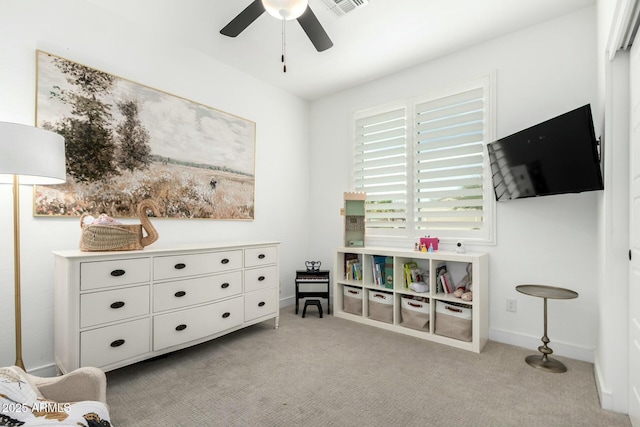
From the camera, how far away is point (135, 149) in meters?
2.58

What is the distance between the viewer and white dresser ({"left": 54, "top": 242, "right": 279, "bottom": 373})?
74.5 inches

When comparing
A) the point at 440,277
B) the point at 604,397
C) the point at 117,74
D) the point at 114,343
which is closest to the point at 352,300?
the point at 440,277

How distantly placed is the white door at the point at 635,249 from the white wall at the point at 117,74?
10.0 feet

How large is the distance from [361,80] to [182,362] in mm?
3334

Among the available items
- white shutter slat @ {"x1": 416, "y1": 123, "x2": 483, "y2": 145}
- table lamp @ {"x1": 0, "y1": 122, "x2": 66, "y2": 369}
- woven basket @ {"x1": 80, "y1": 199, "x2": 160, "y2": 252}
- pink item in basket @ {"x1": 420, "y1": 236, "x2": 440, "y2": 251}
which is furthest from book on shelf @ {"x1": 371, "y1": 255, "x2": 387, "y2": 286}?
table lamp @ {"x1": 0, "y1": 122, "x2": 66, "y2": 369}

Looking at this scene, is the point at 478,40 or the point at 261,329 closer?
the point at 478,40

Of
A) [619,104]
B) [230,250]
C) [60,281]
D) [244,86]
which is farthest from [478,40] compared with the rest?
[60,281]

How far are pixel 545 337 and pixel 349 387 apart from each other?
4.98 ft

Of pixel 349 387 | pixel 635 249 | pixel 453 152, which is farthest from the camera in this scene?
pixel 453 152

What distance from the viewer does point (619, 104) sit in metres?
1.73

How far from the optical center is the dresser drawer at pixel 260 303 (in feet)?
9.32

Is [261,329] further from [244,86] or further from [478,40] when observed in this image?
[478,40]

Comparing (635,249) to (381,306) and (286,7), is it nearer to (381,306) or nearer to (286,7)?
(381,306)

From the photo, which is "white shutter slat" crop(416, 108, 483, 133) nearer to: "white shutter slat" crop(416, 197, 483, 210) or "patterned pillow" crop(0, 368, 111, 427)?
"white shutter slat" crop(416, 197, 483, 210)
